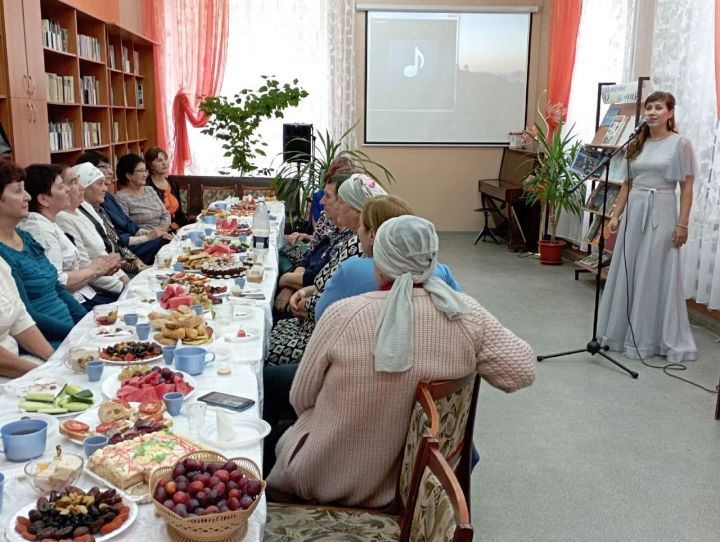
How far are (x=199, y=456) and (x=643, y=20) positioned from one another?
227 inches

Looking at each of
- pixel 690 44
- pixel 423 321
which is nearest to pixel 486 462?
pixel 423 321

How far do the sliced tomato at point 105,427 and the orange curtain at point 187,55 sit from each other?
6.82 m

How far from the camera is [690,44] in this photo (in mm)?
4953

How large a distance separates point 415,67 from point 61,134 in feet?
14.6

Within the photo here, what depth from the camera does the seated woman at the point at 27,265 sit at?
2857 millimetres

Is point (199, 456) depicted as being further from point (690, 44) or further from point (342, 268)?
point (690, 44)

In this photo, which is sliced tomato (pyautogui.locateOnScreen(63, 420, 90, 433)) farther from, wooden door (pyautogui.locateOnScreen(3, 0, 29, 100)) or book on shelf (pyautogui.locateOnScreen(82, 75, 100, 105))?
book on shelf (pyautogui.locateOnScreen(82, 75, 100, 105))

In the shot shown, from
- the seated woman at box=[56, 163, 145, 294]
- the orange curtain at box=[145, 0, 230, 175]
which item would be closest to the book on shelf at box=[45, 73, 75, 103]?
the seated woman at box=[56, 163, 145, 294]

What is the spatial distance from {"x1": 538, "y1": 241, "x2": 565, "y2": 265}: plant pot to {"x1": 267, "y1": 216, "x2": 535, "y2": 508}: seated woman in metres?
5.50

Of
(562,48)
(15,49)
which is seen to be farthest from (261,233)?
(562,48)

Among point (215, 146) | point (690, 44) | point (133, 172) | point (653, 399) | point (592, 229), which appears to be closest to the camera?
point (653, 399)

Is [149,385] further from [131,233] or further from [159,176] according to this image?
[159,176]

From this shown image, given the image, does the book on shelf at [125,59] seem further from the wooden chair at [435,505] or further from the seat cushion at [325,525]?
the wooden chair at [435,505]

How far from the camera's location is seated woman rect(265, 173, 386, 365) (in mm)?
2920
